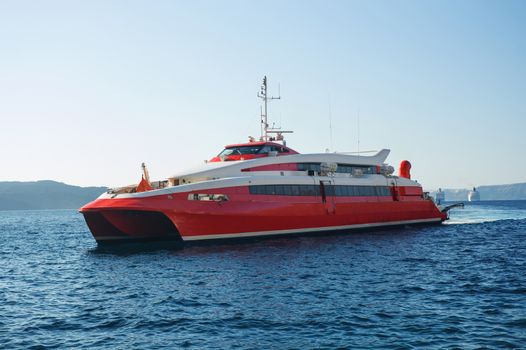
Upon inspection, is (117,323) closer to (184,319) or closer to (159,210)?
(184,319)

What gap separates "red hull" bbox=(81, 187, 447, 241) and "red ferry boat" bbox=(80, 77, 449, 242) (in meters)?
0.06

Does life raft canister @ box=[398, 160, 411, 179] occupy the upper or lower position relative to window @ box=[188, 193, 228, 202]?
upper

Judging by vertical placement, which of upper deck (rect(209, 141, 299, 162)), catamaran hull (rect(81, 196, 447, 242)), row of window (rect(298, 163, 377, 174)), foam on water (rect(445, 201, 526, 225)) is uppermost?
upper deck (rect(209, 141, 299, 162))

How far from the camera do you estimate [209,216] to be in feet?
97.0

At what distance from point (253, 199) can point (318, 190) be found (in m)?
6.87

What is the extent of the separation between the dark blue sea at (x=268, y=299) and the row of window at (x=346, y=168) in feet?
30.5

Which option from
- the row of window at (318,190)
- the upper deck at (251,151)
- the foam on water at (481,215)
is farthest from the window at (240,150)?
the foam on water at (481,215)

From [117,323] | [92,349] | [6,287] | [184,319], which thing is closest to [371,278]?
[184,319]

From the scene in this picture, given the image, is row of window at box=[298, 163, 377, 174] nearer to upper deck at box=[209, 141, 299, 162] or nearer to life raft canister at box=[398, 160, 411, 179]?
upper deck at box=[209, 141, 299, 162]

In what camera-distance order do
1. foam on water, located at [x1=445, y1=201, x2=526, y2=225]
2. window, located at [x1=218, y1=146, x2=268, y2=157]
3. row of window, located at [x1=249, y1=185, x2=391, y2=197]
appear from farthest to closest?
foam on water, located at [x1=445, y1=201, x2=526, y2=225] → window, located at [x1=218, y1=146, x2=268, y2=157] → row of window, located at [x1=249, y1=185, x2=391, y2=197]

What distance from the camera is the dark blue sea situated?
1214cm

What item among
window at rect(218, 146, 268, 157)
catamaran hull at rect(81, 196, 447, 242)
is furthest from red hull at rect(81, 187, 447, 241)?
window at rect(218, 146, 268, 157)

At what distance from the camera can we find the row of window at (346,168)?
122ft

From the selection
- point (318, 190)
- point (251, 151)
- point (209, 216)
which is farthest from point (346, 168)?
point (209, 216)
